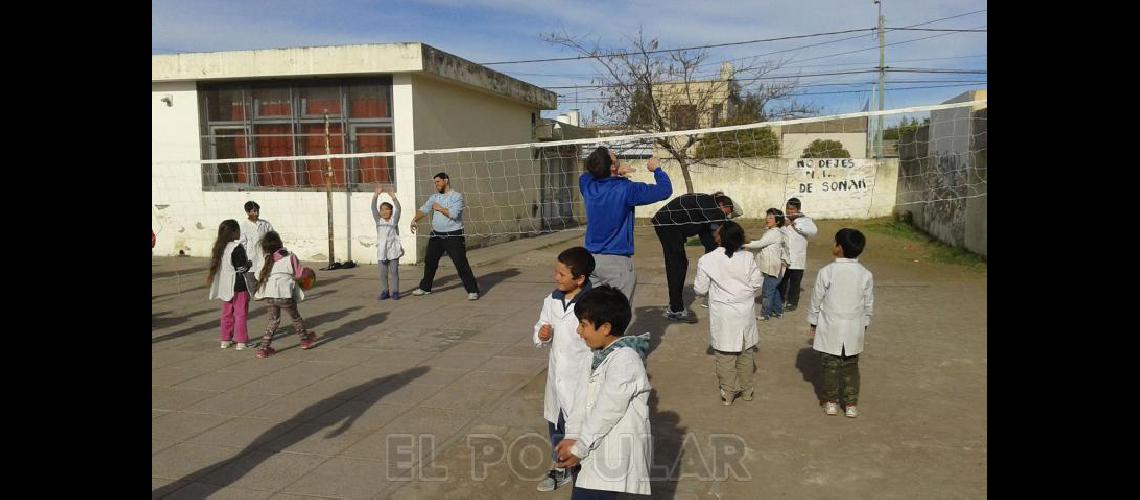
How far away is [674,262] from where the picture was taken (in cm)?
737

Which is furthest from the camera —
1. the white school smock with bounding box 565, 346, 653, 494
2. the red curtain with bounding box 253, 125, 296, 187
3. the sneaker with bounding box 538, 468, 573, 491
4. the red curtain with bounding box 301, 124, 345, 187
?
the red curtain with bounding box 253, 125, 296, 187

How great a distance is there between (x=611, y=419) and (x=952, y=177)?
1291cm

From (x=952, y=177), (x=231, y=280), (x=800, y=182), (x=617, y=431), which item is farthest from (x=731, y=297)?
(x=800, y=182)

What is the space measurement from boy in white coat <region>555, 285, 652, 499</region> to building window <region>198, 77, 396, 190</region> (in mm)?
9688

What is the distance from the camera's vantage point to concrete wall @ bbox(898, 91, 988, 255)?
11.4m

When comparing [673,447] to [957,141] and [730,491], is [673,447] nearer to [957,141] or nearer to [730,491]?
[730,491]

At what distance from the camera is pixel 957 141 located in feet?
43.0

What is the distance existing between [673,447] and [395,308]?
4889 millimetres

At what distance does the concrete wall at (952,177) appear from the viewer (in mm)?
11438

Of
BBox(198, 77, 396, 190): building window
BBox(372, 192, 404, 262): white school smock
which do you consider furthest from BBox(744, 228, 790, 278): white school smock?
BBox(198, 77, 396, 190): building window

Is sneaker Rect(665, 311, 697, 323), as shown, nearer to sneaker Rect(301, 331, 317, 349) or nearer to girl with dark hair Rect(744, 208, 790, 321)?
girl with dark hair Rect(744, 208, 790, 321)

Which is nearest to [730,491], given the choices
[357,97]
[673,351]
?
[673,351]

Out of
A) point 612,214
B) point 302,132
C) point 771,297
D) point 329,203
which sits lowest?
point 771,297

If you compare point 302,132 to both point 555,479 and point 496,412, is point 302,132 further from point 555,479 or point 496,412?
point 555,479
